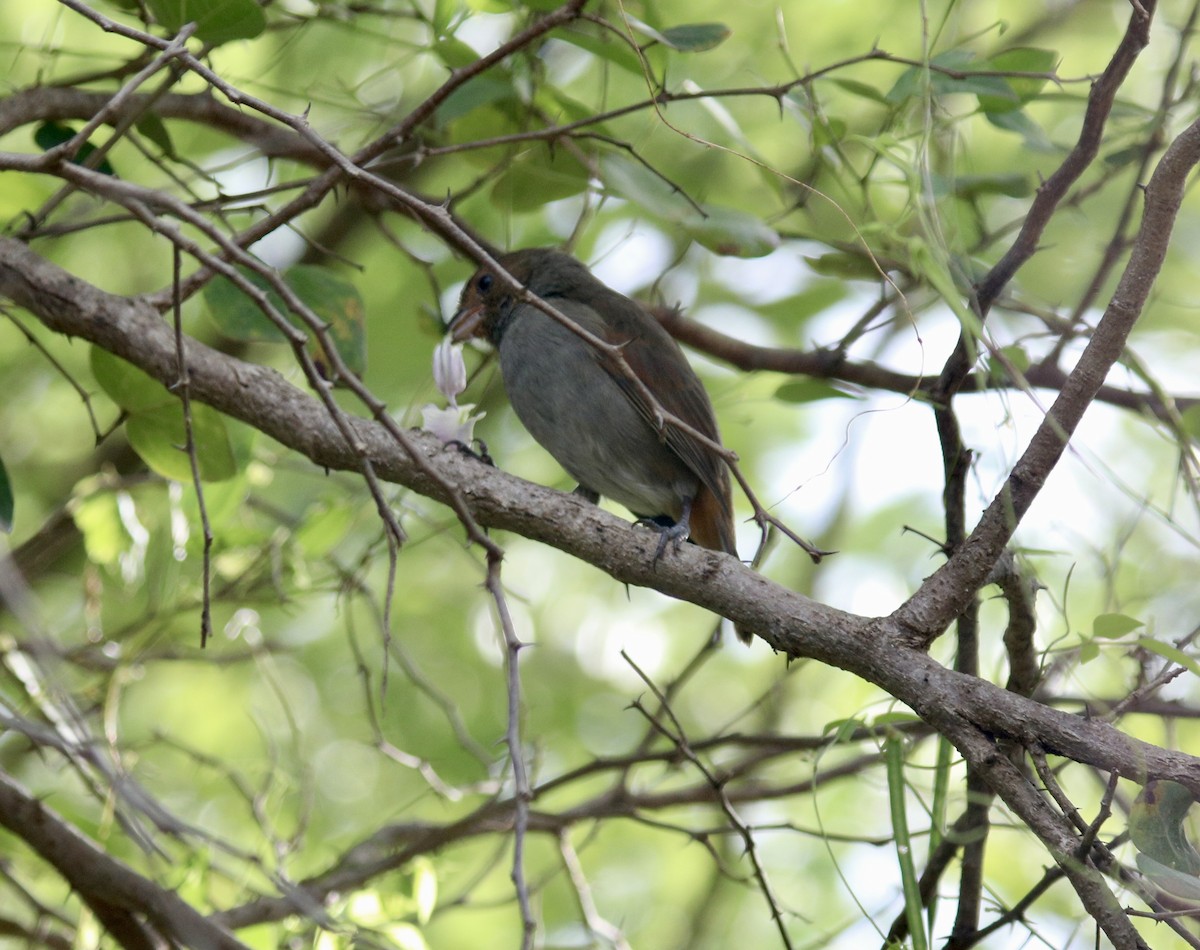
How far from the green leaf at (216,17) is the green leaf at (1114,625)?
2.30m

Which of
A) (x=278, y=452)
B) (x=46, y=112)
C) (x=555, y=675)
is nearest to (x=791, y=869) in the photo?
(x=555, y=675)

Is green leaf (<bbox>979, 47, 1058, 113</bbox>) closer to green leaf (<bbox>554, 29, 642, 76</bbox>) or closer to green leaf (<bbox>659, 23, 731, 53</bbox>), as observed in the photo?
green leaf (<bbox>659, 23, 731, 53</bbox>)

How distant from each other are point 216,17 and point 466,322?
215 cm

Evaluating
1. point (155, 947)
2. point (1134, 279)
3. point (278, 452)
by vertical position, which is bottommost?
point (155, 947)

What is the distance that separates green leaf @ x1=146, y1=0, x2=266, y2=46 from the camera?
277 centimetres

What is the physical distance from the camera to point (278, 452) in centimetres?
444

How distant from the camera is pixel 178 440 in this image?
3191 mm

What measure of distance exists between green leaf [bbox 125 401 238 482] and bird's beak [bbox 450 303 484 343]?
162cm

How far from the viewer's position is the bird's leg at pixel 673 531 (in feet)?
8.59

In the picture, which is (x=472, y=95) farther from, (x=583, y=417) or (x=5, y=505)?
(x=5, y=505)

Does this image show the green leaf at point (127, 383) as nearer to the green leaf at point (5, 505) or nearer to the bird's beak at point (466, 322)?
the green leaf at point (5, 505)

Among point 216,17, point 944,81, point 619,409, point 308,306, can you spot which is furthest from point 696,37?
point 619,409

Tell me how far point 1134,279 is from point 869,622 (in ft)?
2.68

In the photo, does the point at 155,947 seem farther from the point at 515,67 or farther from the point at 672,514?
the point at 515,67
